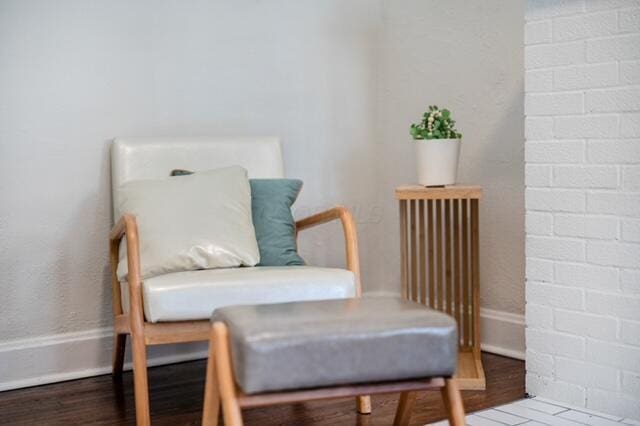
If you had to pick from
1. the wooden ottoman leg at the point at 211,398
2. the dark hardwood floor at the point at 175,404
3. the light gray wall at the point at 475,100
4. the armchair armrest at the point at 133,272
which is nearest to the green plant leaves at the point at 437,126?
the light gray wall at the point at 475,100

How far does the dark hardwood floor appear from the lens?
8.34ft

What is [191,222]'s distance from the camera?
8.69 feet

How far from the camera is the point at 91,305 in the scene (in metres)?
3.10

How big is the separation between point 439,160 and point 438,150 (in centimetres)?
3

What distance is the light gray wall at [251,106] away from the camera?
296cm

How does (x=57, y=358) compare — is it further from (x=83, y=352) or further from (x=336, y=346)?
(x=336, y=346)

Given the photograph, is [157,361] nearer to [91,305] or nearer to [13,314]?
[91,305]

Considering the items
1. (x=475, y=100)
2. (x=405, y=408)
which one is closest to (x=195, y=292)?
(x=405, y=408)

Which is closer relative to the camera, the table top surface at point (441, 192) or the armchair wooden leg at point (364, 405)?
the armchair wooden leg at point (364, 405)

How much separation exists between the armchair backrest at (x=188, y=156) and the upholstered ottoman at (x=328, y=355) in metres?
1.25

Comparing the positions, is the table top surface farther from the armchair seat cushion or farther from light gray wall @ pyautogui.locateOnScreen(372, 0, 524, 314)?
the armchair seat cushion

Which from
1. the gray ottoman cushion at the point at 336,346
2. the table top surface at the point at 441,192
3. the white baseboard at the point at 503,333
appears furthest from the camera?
the white baseboard at the point at 503,333

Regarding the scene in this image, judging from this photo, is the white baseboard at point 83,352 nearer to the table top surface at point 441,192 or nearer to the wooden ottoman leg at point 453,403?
the table top surface at point 441,192

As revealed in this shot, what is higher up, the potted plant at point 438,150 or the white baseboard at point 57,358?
the potted plant at point 438,150
